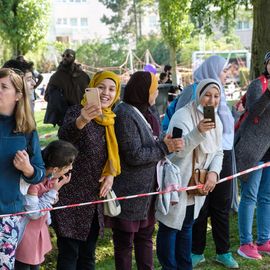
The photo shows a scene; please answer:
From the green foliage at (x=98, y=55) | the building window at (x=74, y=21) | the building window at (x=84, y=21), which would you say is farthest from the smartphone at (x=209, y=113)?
the building window at (x=84, y=21)

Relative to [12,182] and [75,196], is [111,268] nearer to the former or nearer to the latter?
[75,196]

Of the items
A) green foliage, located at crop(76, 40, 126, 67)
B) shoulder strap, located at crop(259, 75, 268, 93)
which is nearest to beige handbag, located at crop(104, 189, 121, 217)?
shoulder strap, located at crop(259, 75, 268, 93)

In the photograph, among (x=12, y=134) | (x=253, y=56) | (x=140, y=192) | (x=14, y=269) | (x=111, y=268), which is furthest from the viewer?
(x=253, y=56)

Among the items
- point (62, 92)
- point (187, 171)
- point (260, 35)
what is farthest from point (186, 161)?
point (260, 35)

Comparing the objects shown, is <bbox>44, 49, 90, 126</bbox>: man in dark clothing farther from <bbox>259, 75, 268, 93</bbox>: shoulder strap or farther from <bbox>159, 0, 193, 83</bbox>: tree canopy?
<bbox>159, 0, 193, 83</bbox>: tree canopy

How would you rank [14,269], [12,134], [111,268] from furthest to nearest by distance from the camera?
[111,268], [14,269], [12,134]

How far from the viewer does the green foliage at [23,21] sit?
14305 millimetres

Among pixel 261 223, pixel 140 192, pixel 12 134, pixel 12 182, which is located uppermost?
pixel 12 134

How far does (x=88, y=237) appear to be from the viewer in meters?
3.62

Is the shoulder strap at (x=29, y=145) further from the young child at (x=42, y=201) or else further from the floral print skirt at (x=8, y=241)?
the floral print skirt at (x=8, y=241)

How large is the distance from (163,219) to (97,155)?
0.85 metres

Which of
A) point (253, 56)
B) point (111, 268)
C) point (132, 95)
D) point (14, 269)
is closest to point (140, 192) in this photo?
point (132, 95)

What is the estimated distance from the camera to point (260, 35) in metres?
7.55

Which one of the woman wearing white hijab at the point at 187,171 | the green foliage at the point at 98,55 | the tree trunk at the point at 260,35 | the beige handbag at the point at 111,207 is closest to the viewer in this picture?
the beige handbag at the point at 111,207
